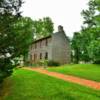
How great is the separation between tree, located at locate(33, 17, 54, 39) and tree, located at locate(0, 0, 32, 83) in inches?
2405

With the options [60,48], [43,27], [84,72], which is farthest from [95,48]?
[43,27]

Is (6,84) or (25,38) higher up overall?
(25,38)

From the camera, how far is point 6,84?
62.4 feet

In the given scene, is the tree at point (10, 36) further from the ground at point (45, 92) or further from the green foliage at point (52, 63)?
the green foliage at point (52, 63)

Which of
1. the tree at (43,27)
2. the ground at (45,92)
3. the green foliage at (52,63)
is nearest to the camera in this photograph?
the ground at (45,92)

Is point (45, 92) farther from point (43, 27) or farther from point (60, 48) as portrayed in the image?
point (43, 27)

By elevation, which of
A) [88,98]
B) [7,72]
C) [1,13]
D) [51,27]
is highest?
[51,27]

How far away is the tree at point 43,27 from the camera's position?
78375 mm

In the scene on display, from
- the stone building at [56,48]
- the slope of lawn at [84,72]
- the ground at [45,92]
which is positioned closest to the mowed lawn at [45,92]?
the ground at [45,92]

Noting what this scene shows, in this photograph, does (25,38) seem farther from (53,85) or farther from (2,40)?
(53,85)

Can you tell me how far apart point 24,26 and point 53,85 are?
4633 mm

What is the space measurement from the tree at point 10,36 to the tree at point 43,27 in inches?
2405

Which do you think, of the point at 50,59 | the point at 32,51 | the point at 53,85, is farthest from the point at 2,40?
the point at 32,51

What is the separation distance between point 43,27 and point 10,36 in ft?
212
